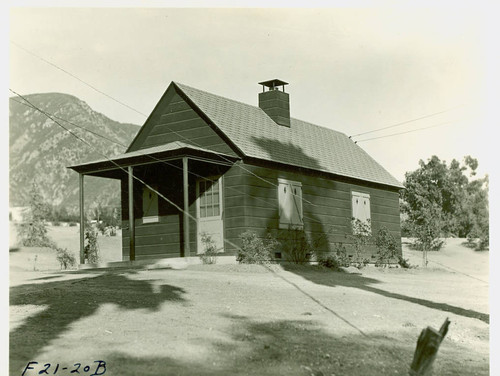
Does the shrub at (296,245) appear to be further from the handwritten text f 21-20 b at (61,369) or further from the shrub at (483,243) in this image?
the handwritten text f 21-20 b at (61,369)

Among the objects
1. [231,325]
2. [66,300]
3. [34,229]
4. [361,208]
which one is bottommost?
[231,325]

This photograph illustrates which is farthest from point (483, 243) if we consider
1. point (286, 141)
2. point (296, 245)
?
point (296, 245)

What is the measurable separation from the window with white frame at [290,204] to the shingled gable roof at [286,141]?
0.75 m

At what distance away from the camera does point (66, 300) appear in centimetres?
1219

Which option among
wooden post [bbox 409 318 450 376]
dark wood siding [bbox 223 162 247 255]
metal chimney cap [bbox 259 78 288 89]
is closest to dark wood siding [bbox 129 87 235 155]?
dark wood siding [bbox 223 162 247 255]

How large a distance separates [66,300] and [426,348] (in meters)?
7.14

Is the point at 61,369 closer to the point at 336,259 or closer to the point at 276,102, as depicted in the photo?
the point at 336,259

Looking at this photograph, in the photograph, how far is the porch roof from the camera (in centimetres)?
1927

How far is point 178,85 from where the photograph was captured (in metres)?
22.3

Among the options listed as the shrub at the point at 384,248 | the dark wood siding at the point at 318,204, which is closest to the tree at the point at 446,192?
the dark wood siding at the point at 318,204

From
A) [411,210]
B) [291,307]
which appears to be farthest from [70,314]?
[411,210]

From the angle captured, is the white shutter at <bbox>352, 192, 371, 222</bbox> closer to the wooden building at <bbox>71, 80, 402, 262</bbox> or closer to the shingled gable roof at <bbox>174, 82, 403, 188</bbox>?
the wooden building at <bbox>71, 80, 402, 262</bbox>

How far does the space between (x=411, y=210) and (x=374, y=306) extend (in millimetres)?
33058

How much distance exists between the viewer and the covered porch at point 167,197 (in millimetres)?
20094
